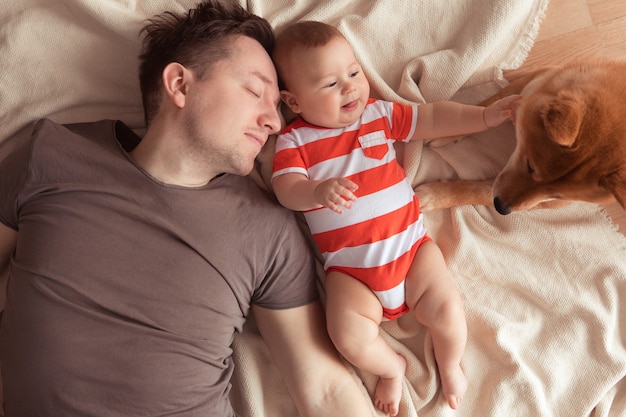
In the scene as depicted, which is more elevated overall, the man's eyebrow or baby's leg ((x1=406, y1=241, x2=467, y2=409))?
the man's eyebrow

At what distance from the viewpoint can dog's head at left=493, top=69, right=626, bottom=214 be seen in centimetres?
142

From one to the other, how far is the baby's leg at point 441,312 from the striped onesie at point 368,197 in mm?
41

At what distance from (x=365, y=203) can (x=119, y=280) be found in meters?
0.80

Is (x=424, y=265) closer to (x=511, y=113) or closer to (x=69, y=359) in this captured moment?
(x=511, y=113)

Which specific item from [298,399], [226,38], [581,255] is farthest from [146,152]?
[581,255]

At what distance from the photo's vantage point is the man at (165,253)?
4.74 feet

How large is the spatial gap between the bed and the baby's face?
6.7 inches

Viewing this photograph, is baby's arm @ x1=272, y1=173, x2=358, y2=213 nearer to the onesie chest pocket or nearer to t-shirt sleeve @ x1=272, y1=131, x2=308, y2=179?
t-shirt sleeve @ x1=272, y1=131, x2=308, y2=179

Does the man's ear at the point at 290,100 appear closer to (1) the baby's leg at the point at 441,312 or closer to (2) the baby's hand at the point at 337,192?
(2) the baby's hand at the point at 337,192

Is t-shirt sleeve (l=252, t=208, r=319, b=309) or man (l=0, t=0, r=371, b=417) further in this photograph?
t-shirt sleeve (l=252, t=208, r=319, b=309)

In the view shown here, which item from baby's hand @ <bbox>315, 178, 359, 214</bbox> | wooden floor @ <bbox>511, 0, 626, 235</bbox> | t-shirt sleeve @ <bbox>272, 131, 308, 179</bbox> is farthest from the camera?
wooden floor @ <bbox>511, 0, 626, 235</bbox>

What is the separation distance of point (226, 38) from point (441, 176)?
0.92 m

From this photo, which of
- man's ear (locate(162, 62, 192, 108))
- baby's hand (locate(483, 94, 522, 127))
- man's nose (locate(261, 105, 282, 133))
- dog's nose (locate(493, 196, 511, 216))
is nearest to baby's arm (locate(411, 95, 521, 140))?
baby's hand (locate(483, 94, 522, 127))

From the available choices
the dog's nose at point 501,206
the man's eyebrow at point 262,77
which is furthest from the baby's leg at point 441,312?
the man's eyebrow at point 262,77
